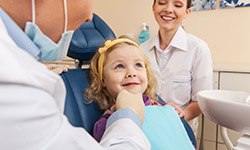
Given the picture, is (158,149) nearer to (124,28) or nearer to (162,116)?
(162,116)

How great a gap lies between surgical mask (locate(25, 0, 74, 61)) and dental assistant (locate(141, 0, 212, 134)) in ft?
3.41

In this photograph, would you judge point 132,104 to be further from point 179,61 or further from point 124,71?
point 179,61

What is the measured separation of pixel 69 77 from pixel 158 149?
51 cm

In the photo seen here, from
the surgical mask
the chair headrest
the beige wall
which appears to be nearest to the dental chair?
the chair headrest

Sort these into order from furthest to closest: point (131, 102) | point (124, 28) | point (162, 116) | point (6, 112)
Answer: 1. point (124, 28)
2. point (162, 116)
3. point (131, 102)
4. point (6, 112)

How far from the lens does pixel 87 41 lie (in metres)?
1.46

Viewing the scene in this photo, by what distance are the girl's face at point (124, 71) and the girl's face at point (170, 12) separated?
47 cm

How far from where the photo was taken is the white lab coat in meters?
0.46

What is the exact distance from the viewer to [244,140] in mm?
1215

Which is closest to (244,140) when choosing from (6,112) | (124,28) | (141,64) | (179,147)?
(179,147)

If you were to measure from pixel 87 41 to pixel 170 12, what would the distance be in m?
0.56

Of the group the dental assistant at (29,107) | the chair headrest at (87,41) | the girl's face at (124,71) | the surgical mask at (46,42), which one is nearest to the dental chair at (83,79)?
the chair headrest at (87,41)

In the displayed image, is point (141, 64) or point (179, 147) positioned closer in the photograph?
A: point (179, 147)

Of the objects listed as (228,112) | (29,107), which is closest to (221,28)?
(228,112)
